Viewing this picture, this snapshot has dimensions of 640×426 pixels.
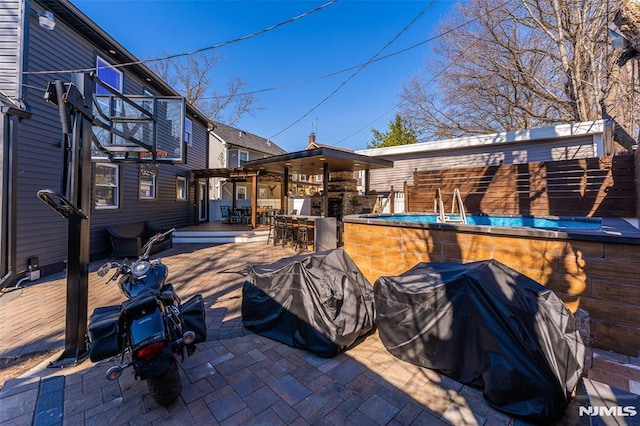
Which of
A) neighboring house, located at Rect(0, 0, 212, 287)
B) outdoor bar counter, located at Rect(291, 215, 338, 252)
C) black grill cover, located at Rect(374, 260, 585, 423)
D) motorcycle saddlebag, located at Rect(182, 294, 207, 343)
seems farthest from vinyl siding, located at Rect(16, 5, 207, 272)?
black grill cover, located at Rect(374, 260, 585, 423)

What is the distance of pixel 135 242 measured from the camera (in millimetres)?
6496

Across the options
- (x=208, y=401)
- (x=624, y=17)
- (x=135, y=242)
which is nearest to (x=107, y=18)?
(x=135, y=242)

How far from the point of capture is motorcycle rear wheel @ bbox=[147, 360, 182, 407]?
1793 millimetres

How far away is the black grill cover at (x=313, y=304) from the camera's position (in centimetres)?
250

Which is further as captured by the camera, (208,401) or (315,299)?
(315,299)

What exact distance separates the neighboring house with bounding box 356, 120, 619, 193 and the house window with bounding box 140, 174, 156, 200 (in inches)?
325

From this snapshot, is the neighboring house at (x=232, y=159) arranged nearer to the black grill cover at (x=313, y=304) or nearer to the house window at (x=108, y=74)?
the house window at (x=108, y=74)

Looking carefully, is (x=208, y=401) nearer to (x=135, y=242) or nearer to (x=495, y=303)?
(x=495, y=303)

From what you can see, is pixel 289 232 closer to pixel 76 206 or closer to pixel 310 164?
pixel 310 164

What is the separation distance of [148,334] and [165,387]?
400mm

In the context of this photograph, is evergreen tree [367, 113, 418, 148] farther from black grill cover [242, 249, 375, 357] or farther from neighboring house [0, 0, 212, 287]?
black grill cover [242, 249, 375, 357]

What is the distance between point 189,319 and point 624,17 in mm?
4950

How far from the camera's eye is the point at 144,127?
15.0ft

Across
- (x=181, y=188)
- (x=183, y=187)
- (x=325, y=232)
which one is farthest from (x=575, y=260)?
(x=183, y=187)
